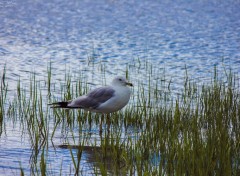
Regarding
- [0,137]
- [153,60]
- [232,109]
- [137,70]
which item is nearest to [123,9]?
[153,60]

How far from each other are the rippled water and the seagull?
96 cm

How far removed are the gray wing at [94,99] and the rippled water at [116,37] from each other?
1.00 metres

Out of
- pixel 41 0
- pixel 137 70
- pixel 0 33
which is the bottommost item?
pixel 137 70

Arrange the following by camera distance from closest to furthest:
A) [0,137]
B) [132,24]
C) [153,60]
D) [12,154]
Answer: [12,154]
[0,137]
[153,60]
[132,24]

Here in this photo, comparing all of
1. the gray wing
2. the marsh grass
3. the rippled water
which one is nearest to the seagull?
the gray wing

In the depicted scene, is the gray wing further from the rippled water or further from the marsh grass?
the rippled water

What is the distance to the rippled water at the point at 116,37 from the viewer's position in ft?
46.7

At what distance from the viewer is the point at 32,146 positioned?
25.1 feet

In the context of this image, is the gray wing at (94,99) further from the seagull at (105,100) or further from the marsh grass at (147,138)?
the marsh grass at (147,138)

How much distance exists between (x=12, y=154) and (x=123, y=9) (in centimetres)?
1723

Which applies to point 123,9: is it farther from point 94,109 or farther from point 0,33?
point 94,109

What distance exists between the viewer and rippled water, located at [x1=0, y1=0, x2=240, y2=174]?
1424 cm

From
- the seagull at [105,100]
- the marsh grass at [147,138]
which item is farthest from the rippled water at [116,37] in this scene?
the seagull at [105,100]

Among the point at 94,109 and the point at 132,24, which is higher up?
the point at 132,24
